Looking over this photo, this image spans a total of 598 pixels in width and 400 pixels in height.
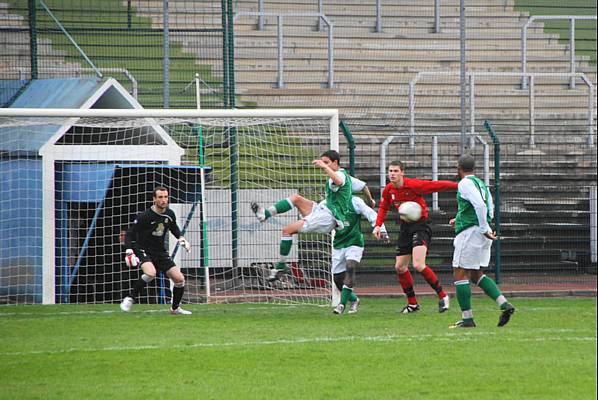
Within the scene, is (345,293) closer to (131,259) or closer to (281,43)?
(131,259)

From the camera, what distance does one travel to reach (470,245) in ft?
41.9

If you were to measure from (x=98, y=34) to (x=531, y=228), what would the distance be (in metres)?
8.31

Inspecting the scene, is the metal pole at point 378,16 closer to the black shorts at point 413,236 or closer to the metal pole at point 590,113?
the metal pole at point 590,113

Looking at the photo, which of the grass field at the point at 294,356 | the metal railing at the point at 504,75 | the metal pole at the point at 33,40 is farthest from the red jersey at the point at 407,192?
the metal pole at the point at 33,40

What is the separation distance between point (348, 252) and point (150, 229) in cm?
259

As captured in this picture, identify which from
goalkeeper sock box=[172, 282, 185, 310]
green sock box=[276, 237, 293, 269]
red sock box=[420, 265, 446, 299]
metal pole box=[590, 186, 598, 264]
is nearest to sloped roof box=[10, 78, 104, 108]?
goalkeeper sock box=[172, 282, 185, 310]

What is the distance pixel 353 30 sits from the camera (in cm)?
2555

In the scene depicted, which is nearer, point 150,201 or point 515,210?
point 150,201

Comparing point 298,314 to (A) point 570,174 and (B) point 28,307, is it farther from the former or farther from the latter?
(A) point 570,174

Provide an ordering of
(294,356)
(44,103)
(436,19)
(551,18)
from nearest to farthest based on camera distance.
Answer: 1. (294,356)
2. (44,103)
3. (551,18)
4. (436,19)

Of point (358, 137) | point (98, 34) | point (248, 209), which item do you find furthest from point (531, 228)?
point (98, 34)

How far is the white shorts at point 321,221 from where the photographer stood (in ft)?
48.3

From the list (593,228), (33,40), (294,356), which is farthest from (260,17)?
(294,356)

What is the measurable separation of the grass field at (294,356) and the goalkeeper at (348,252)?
397 mm
